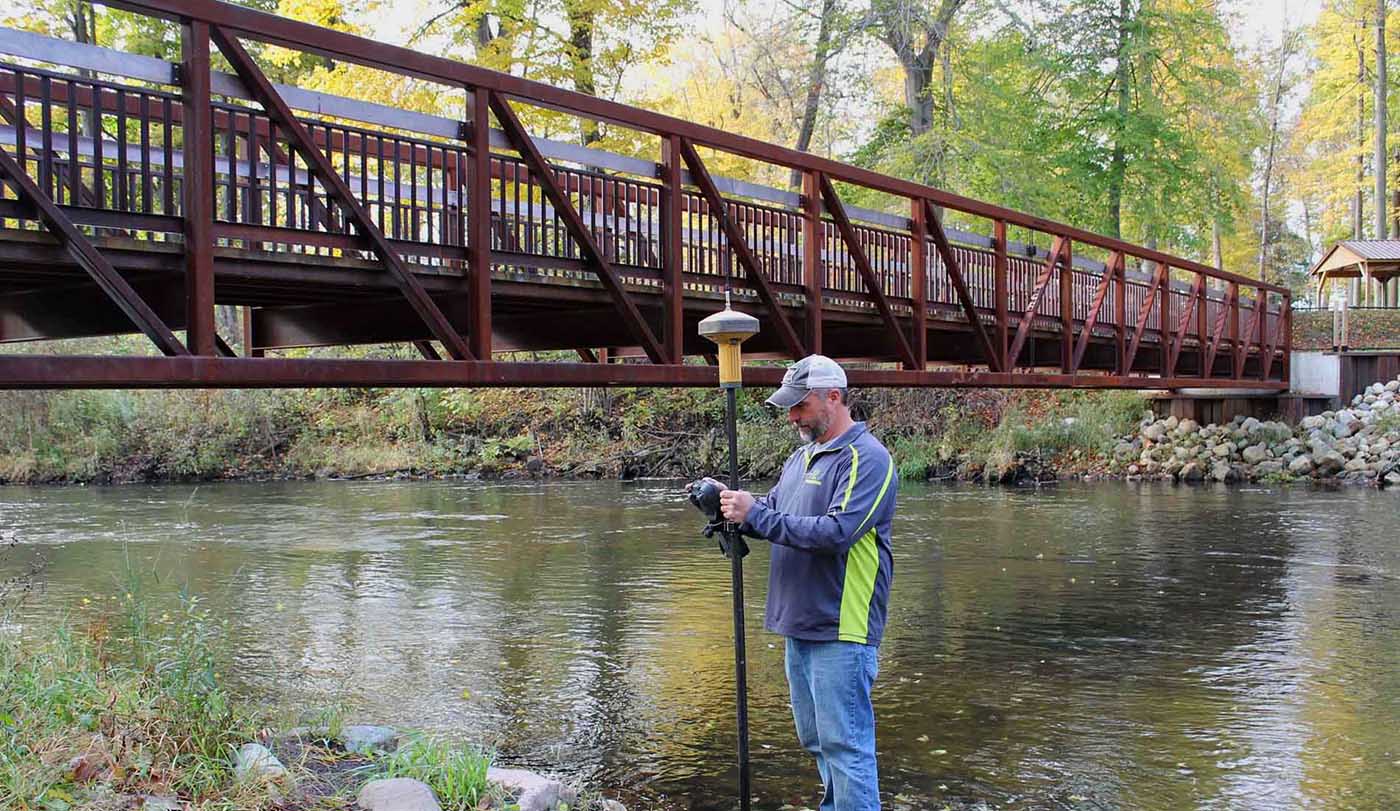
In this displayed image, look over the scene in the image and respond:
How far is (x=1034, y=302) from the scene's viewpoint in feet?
54.1

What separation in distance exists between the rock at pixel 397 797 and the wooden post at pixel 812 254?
24.2 feet

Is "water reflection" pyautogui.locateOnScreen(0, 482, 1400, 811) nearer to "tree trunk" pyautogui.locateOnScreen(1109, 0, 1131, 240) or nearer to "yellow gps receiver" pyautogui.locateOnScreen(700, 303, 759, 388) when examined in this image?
"yellow gps receiver" pyautogui.locateOnScreen(700, 303, 759, 388)

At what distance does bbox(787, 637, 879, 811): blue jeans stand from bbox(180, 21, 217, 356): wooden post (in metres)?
4.00

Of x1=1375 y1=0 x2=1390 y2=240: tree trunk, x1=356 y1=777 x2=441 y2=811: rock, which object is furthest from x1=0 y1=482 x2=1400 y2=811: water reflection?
x1=1375 y1=0 x2=1390 y2=240: tree trunk

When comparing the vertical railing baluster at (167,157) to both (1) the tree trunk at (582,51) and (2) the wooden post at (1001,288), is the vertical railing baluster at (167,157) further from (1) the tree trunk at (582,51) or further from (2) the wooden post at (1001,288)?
(1) the tree trunk at (582,51)

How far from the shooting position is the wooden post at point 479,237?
8.91m

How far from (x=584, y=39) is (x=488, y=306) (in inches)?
729

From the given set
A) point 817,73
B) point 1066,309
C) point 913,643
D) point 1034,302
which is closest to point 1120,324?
point 1066,309

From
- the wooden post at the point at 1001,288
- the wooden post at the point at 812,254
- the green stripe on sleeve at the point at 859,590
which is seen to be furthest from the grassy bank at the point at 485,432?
the green stripe on sleeve at the point at 859,590

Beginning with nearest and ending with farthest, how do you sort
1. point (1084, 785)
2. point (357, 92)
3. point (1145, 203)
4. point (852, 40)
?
point (1084, 785) → point (357, 92) → point (852, 40) → point (1145, 203)

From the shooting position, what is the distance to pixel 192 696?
626 cm

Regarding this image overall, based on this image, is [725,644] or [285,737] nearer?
[285,737]

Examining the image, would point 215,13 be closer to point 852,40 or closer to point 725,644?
point 725,644

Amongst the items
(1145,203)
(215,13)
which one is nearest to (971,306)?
(215,13)
